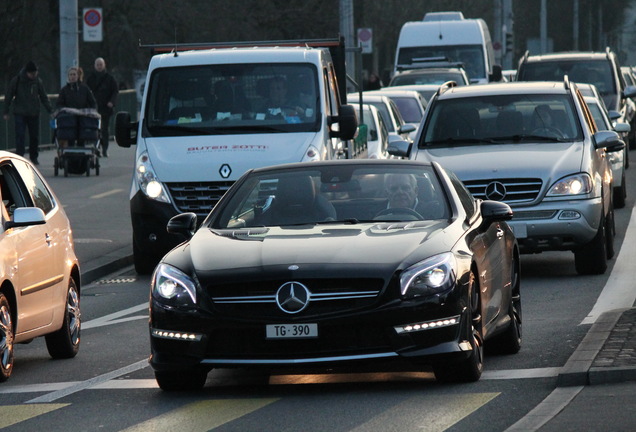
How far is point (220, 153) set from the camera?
16797 mm

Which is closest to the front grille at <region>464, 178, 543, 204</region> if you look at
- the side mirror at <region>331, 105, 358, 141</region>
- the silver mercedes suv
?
the silver mercedes suv

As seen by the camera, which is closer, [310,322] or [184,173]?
[310,322]

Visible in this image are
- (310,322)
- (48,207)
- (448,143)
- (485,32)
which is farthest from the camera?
(485,32)

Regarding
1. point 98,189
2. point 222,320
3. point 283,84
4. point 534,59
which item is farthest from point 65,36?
point 222,320

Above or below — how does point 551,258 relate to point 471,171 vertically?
below

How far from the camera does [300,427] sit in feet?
27.5

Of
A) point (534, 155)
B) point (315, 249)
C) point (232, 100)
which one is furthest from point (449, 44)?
point (315, 249)

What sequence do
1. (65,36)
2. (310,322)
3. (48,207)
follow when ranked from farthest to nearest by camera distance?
(65,36) < (48,207) < (310,322)

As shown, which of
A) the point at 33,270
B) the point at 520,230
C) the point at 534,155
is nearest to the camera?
the point at 33,270

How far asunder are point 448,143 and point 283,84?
187cm

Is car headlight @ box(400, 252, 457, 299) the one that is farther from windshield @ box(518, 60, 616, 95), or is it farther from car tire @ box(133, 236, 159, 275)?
windshield @ box(518, 60, 616, 95)

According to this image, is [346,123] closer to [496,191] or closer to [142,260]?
[496,191]

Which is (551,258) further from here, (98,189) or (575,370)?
(98,189)

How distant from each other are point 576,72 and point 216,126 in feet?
50.3
